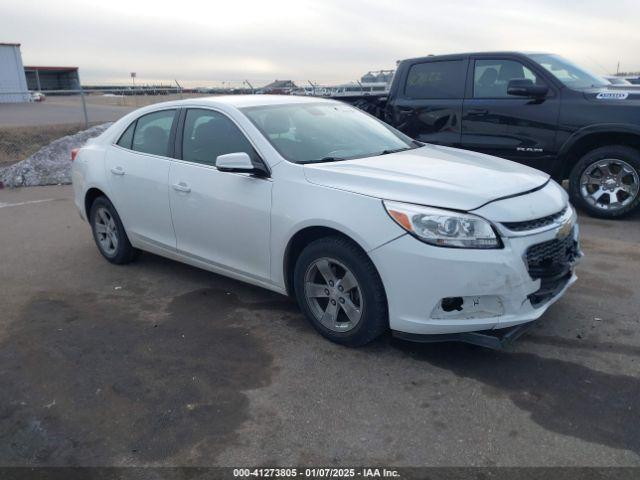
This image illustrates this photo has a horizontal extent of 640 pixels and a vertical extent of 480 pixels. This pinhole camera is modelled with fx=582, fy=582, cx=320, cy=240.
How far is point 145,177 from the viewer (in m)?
5.09

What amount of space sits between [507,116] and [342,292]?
14.9 feet

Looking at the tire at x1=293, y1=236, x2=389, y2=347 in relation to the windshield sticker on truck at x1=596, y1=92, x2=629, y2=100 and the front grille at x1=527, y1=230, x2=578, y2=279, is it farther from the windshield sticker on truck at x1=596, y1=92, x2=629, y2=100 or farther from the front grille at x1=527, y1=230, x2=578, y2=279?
the windshield sticker on truck at x1=596, y1=92, x2=629, y2=100

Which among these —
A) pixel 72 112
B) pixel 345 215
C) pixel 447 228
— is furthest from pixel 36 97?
pixel 447 228

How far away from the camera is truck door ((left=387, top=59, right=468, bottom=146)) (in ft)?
25.4

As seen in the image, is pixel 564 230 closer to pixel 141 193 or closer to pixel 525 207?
pixel 525 207

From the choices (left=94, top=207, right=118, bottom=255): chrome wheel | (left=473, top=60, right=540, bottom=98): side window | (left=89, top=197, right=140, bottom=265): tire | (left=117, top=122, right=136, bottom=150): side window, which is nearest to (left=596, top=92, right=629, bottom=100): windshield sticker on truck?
(left=473, top=60, right=540, bottom=98): side window

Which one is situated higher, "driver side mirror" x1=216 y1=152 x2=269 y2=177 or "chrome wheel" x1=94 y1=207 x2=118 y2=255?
"driver side mirror" x1=216 y1=152 x2=269 y2=177

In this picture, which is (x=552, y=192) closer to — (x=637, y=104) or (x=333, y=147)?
(x=333, y=147)

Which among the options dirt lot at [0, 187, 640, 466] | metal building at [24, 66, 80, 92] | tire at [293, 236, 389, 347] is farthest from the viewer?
metal building at [24, 66, 80, 92]

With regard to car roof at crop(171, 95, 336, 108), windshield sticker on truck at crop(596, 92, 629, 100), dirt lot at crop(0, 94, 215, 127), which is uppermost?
car roof at crop(171, 95, 336, 108)

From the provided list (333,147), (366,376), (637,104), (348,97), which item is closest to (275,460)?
(366,376)

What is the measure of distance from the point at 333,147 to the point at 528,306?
1.85 m

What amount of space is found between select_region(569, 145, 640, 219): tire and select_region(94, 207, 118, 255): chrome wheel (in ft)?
17.3

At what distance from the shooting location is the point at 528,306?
3469mm
